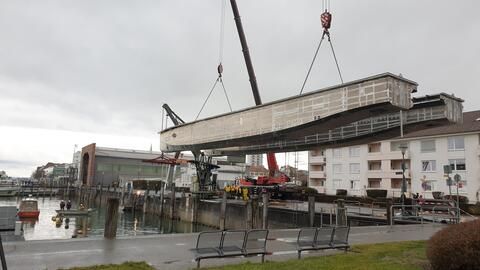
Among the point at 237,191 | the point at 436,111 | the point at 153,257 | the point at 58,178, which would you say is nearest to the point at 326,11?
the point at 436,111

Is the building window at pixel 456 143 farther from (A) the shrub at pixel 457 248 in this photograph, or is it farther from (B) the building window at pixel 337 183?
(A) the shrub at pixel 457 248

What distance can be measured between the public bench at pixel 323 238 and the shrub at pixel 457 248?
410 centimetres

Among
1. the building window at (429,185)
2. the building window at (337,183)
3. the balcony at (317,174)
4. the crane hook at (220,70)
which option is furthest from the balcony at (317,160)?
the crane hook at (220,70)

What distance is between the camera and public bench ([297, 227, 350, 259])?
12.4 m

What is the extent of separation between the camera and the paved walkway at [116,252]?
10716 millimetres

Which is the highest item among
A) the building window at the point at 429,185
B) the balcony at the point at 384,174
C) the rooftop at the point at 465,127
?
the rooftop at the point at 465,127

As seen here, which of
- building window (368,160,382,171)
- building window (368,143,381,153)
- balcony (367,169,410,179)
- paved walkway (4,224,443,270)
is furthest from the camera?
building window (368,143,381,153)

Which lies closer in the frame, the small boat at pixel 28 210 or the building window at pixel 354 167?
the small boat at pixel 28 210

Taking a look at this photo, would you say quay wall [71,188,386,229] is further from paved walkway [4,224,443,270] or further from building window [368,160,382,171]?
building window [368,160,382,171]

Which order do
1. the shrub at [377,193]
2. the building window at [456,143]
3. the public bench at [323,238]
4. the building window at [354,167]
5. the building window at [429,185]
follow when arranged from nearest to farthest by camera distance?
the public bench at [323,238], the building window at [456,143], the building window at [429,185], the shrub at [377,193], the building window at [354,167]

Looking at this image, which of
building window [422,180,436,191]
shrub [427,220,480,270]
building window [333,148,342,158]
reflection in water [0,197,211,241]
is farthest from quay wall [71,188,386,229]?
building window [333,148,342,158]

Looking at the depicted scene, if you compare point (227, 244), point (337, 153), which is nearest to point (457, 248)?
point (227, 244)

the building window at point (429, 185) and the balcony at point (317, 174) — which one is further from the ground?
the balcony at point (317, 174)

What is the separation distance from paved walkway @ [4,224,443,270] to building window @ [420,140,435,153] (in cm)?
4845
